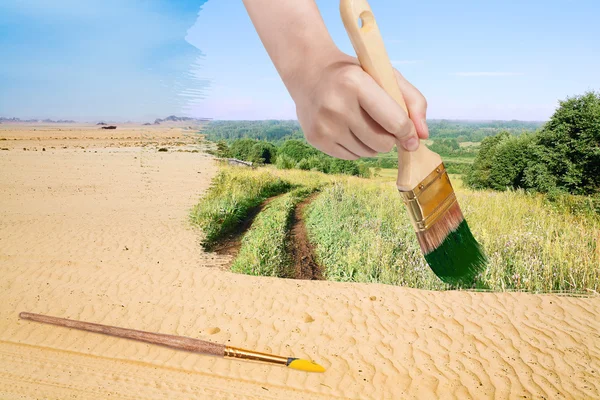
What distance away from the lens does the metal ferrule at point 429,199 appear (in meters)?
2.00

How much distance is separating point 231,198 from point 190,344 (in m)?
5.71

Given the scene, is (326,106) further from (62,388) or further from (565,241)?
(565,241)

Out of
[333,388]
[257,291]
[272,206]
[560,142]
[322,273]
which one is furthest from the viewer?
[272,206]

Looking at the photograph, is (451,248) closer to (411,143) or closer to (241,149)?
(411,143)

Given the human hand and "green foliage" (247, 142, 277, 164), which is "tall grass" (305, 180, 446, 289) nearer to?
"green foliage" (247, 142, 277, 164)

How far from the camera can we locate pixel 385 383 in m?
3.54

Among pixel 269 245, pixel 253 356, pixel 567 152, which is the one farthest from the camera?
pixel 567 152

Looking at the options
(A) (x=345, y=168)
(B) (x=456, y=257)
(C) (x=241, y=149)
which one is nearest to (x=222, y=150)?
(C) (x=241, y=149)

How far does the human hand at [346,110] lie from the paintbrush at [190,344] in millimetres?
2548

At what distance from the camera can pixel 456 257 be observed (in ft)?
7.66

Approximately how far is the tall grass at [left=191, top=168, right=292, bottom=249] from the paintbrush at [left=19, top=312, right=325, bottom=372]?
3.06 metres

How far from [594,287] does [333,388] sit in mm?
3377

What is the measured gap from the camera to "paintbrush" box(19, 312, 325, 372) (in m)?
3.67

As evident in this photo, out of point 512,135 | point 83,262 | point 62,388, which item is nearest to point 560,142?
point 512,135
